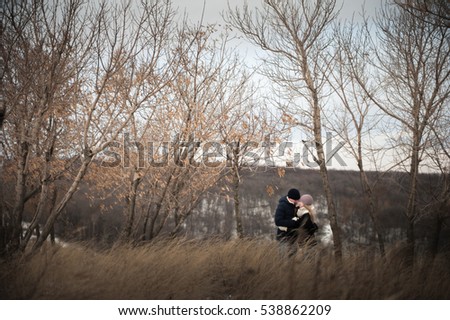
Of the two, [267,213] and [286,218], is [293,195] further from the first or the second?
[267,213]

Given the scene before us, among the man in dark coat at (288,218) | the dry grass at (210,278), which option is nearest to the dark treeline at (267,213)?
the man in dark coat at (288,218)

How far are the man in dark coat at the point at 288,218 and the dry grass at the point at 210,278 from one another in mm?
724

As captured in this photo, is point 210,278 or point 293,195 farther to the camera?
point 293,195

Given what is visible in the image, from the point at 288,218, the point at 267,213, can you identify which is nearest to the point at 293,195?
the point at 288,218

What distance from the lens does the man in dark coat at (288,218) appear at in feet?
17.6

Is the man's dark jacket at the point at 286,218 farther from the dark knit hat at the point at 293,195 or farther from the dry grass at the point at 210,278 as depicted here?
the dry grass at the point at 210,278

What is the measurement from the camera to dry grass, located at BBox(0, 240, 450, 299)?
3670mm

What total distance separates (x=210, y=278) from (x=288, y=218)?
199 cm

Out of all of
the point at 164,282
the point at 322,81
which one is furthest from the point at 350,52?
the point at 164,282

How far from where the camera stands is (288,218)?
551cm

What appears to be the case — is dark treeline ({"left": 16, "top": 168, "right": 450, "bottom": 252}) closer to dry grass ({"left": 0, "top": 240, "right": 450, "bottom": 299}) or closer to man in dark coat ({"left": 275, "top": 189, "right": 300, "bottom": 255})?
man in dark coat ({"left": 275, "top": 189, "right": 300, "bottom": 255})

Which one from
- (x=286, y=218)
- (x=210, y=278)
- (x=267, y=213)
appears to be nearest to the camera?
(x=210, y=278)

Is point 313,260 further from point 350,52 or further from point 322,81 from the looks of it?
point 350,52

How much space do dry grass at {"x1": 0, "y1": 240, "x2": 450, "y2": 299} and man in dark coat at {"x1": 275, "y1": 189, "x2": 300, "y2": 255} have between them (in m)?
0.72
